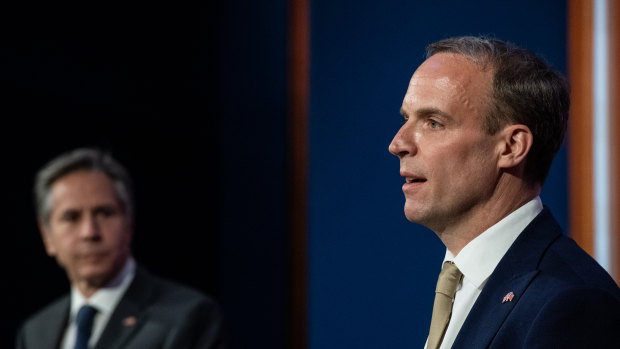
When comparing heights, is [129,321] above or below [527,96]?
below

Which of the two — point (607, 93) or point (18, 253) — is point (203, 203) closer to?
point (18, 253)

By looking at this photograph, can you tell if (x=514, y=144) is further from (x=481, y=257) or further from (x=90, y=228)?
(x=90, y=228)

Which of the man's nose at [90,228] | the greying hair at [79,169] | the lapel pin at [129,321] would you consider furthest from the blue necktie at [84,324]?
the greying hair at [79,169]

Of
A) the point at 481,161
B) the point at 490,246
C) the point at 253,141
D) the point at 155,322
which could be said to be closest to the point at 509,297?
the point at 490,246

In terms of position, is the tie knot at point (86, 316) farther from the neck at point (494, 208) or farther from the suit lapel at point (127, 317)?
the neck at point (494, 208)

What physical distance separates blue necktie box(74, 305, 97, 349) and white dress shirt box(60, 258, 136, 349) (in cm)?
1

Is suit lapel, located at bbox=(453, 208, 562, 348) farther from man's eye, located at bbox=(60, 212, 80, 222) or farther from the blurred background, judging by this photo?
man's eye, located at bbox=(60, 212, 80, 222)

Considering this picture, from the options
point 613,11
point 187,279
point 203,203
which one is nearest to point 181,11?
point 203,203

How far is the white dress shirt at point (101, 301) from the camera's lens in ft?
8.39

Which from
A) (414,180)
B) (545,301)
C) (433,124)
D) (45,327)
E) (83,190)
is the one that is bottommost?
(45,327)

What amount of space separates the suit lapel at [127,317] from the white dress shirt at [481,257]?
140 centimetres

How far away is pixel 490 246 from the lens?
1.37m

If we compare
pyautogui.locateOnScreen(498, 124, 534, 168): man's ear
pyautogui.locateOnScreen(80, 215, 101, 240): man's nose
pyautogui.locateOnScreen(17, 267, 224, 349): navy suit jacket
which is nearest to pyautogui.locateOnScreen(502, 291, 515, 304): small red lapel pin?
pyautogui.locateOnScreen(498, 124, 534, 168): man's ear

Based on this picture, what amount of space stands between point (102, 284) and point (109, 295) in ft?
0.17
